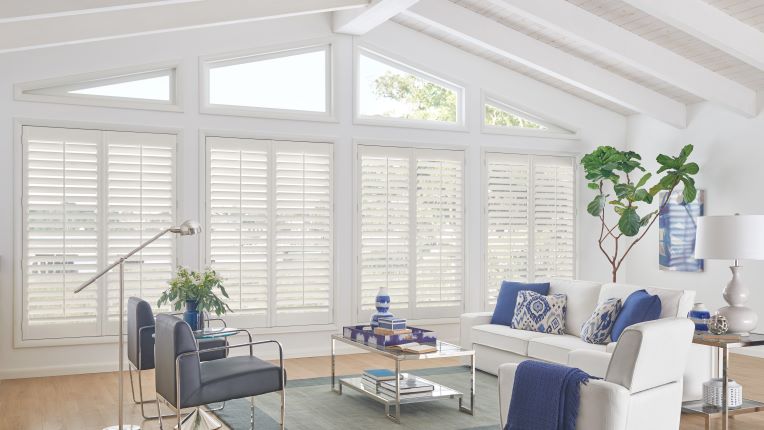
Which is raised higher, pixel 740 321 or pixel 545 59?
pixel 545 59

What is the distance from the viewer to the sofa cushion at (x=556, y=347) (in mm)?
5344

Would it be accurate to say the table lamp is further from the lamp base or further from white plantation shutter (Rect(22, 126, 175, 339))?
white plantation shutter (Rect(22, 126, 175, 339))

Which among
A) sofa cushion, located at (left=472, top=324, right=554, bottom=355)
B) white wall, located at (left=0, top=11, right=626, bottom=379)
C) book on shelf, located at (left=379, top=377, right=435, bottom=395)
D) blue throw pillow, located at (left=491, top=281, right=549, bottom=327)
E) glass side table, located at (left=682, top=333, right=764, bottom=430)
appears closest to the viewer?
glass side table, located at (left=682, top=333, right=764, bottom=430)

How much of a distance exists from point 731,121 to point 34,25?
251 inches

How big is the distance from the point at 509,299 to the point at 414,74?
9.10 ft

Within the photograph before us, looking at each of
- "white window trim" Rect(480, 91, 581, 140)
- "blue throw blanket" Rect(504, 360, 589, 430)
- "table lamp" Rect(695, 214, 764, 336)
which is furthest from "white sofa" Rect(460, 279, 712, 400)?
"white window trim" Rect(480, 91, 581, 140)

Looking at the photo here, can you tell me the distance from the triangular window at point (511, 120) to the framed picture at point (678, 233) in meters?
1.45

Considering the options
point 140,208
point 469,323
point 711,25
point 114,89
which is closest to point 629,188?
point 711,25

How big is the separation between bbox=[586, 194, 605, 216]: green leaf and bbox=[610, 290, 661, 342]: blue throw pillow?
9.49ft

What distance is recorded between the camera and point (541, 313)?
607cm

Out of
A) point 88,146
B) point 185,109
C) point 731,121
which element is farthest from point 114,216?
point 731,121

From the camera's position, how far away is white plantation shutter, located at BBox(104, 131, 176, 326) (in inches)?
261

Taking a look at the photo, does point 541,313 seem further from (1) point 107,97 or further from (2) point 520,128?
(1) point 107,97

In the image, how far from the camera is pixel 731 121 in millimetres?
7523
